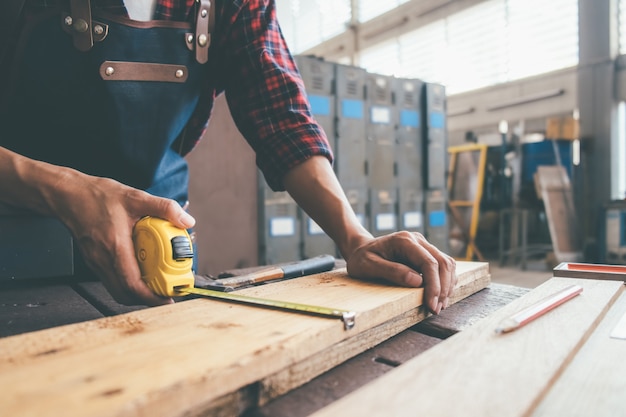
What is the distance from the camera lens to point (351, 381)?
62 centimetres

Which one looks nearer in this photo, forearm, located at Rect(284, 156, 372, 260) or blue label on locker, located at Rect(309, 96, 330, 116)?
forearm, located at Rect(284, 156, 372, 260)

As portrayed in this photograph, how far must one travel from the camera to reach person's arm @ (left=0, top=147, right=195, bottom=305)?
793 millimetres

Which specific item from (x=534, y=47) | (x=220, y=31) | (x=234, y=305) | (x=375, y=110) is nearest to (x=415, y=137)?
(x=375, y=110)

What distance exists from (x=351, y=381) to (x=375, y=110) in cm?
445

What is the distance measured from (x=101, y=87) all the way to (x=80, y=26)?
133 mm

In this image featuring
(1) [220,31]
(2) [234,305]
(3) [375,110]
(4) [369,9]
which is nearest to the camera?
(2) [234,305]

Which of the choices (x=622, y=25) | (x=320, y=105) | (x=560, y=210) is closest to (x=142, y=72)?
(x=320, y=105)

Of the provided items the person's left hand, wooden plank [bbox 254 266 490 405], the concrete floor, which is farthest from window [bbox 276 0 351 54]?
wooden plank [bbox 254 266 490 405]

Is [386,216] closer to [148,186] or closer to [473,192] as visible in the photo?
[473,192]

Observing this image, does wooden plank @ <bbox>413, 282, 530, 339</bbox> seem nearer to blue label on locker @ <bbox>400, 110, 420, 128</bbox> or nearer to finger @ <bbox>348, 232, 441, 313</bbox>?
finger @ <bbox>348, 232, 441, 313</bbox>

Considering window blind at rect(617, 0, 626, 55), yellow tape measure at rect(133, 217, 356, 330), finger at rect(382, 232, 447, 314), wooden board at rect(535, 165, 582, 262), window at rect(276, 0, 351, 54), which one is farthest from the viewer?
window at rect(276, 0, 351, 54)

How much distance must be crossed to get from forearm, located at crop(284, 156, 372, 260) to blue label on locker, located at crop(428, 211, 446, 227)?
4292mm

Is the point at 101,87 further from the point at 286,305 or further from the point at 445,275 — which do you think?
the point at 445,275

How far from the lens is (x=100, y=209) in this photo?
0.80 metres
